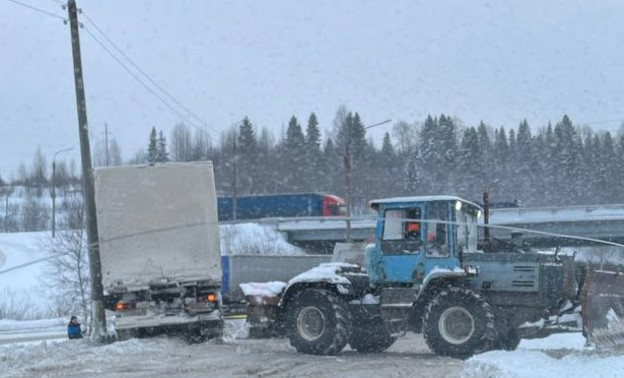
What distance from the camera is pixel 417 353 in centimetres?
1568

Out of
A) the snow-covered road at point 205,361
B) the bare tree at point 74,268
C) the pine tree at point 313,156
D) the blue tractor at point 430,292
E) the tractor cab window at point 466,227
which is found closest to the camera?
the snow-covered road at point 205,361

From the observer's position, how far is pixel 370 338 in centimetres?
1611

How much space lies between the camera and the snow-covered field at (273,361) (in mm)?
11227

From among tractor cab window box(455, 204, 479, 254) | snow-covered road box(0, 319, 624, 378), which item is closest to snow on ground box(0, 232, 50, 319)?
snow-covered road box(0, 319, 624, 378)

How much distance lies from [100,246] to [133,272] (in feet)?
2.97

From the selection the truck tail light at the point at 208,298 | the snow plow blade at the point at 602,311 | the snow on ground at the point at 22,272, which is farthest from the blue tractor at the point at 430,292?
the snow on ground at the point at 22,272

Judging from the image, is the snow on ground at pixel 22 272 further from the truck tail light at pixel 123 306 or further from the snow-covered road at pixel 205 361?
the snow-covered road at pixel 205 361

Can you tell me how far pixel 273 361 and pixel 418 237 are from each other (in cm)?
347

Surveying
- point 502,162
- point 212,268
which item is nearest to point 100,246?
point 212,268

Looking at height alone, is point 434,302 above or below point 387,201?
below

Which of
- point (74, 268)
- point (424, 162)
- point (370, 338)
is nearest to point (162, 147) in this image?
point (424, 162)

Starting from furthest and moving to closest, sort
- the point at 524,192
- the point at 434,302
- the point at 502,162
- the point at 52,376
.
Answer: the point at 502,162
the point at 524,192
the point at 434,302
the point at 52,376

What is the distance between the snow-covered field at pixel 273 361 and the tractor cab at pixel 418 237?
1594mm

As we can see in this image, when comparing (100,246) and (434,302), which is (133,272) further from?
(434,302)
